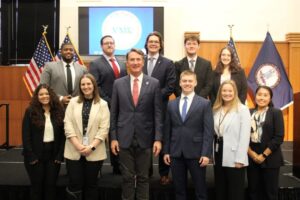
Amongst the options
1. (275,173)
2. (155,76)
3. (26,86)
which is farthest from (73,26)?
(275,173)

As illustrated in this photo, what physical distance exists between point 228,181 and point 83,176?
1.32 metres

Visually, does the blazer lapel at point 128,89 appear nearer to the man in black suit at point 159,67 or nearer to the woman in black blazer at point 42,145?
the man in black suit at point 159,67

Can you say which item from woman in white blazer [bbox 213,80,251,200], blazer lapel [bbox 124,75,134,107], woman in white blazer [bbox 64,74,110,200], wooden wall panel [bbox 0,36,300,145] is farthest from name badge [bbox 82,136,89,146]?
wooden wall panel [bbox 0,36,300,145]

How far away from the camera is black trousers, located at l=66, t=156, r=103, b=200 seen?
3709mm

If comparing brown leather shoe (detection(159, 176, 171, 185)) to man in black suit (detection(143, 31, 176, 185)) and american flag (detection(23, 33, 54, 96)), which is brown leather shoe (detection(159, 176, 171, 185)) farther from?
american flag (detection(23, 33, 54, 96))

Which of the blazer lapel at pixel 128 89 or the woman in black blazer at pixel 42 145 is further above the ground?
the blazer lapel at pixel 128 89

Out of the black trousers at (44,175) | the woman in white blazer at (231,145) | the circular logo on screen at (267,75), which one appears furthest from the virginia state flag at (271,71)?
the black trousers at (44,175)

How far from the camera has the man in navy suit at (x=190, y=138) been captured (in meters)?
3.56

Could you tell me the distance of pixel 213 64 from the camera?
783 cm

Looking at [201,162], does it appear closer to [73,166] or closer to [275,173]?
[275,173]

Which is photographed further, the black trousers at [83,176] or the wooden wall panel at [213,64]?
the wooden wall panel at [213,64]

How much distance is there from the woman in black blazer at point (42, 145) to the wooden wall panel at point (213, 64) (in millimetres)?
4404

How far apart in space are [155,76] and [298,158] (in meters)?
1.95

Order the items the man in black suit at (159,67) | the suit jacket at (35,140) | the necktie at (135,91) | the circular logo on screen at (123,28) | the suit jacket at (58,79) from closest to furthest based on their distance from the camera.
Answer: the necktie at (135,91)
the suit jacket at (35,140)
the man in black suit at (159,67)
the suit jacket at (58,79)
the circular logo on screen at (123,28)
